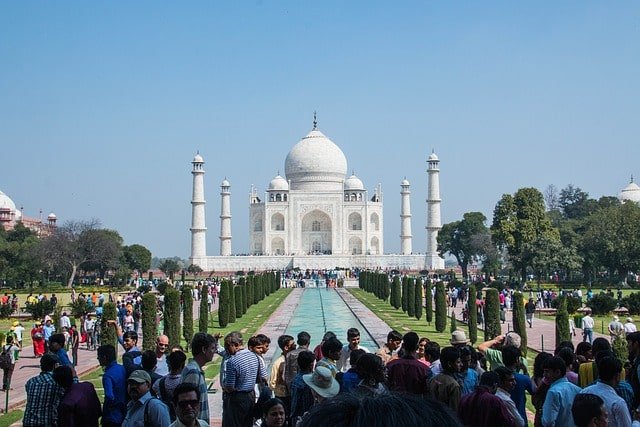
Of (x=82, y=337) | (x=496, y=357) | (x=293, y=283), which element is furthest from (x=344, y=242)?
(x=496, y=357)

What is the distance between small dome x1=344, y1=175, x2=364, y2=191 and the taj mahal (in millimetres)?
135

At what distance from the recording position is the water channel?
1616 centimetres

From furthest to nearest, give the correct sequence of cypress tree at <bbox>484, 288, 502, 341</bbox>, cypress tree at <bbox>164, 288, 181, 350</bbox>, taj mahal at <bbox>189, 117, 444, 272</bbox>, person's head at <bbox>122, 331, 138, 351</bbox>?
taj mahal at <bbox>189, 117, 444, 272</bbox> → cypress tree at <bbox>484, 288, 502, 341</bbox> → cypress tree at <bbox>164, 288, 181, 350</bbox> → person's head at <bbox>122, 331, 138, 351</bbox>

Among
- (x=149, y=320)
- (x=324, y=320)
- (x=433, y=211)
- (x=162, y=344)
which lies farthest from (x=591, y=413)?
(x=433, y=211)

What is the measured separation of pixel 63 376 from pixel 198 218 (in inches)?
1943

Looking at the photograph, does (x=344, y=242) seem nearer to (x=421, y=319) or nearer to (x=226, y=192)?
(x=226, y=192)

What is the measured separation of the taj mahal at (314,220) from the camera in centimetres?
5297

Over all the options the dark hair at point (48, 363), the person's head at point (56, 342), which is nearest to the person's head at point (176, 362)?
the dark hair at point (48, 363)

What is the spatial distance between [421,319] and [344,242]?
35.1m

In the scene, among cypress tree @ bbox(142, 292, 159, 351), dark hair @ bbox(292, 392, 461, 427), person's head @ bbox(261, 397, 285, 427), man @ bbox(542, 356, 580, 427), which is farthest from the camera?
cypress tree @ bbox(142, 292, 159, 351)

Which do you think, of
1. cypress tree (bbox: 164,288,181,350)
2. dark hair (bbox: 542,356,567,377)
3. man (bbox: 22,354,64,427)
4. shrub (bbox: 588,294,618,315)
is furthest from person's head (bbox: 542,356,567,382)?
shrub (bbox: 588,294,618,315)

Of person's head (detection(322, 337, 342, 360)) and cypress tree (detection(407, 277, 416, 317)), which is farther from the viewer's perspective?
cypress tree (detection(407, 277, 416, 317))

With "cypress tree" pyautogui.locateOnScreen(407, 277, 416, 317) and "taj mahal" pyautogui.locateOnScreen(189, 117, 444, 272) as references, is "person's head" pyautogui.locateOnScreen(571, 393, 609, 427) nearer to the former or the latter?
"cypress tree" pyautogui.locateOnScreen(407, 277, 416, 317)

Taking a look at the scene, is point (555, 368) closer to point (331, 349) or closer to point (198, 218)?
point (331, 349)
